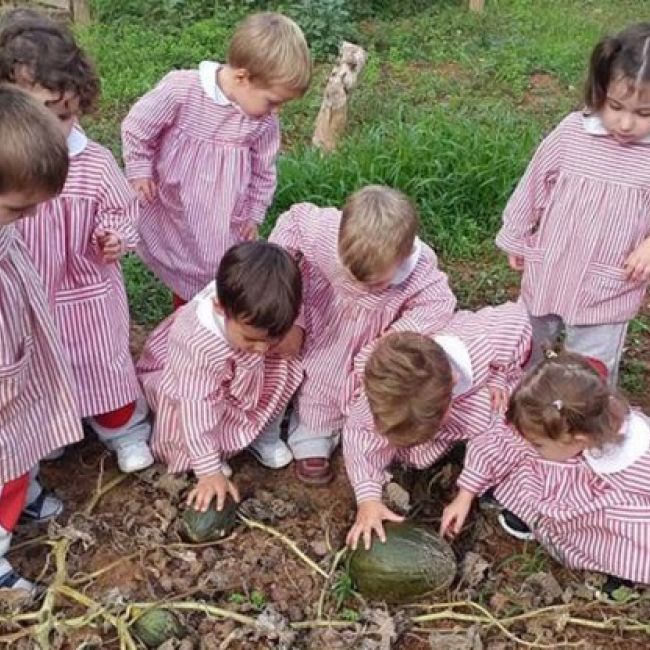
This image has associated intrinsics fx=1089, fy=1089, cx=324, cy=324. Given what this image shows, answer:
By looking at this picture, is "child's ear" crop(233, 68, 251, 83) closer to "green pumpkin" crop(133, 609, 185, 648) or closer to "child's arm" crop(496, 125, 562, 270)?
"child's arm" crop(496, 125, 562, 270)

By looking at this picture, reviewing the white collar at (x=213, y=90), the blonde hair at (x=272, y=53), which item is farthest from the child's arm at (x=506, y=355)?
the white collar at (x=213, y=90)

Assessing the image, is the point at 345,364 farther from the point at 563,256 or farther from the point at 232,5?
the point at 232,5

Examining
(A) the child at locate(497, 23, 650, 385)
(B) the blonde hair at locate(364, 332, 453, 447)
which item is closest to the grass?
(A) the child at locate(497, 23, 650, 385)

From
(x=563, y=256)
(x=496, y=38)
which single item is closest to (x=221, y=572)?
(x=563, y=256)

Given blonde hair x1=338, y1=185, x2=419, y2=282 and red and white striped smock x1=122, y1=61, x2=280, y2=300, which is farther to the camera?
red and white striped smock x1=122, y1=61, x2=280, y2=300

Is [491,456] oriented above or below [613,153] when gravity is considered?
below

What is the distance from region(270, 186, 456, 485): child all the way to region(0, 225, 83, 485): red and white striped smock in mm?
817

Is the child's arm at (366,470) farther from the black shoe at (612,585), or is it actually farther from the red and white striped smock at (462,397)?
the black shoe at (612,585)

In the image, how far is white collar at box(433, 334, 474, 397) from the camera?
11.9ft

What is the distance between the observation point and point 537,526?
3.62m

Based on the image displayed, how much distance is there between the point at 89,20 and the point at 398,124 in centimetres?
359

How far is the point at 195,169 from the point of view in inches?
171

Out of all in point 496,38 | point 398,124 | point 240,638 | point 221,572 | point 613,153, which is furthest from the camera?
point 496,38

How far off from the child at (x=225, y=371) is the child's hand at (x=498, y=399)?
706 mm
